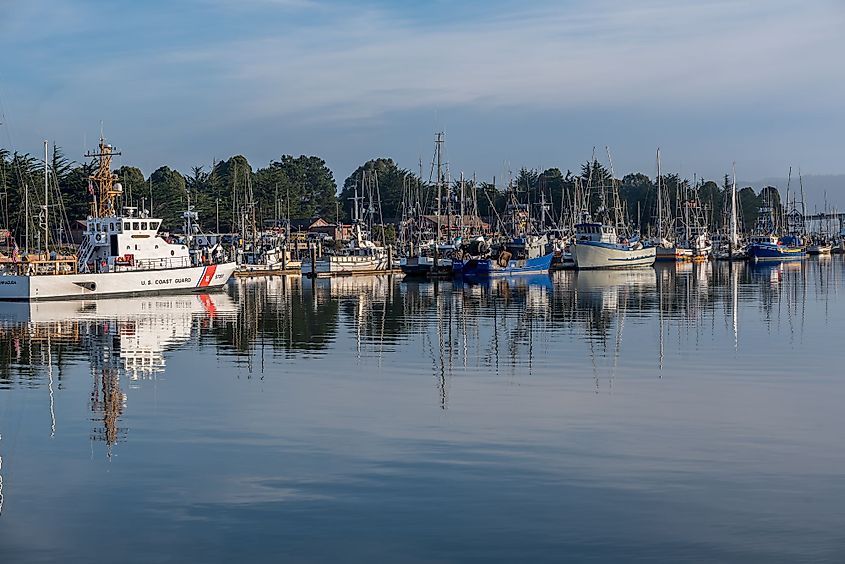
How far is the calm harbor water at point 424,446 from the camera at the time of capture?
530 inches

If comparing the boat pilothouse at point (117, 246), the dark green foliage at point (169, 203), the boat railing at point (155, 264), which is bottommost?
the boat railing at point (155, 264)

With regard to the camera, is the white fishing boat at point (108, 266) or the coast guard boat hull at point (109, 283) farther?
the white fishing boat at point (108, 266)

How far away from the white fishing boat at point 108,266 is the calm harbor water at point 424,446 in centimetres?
2096

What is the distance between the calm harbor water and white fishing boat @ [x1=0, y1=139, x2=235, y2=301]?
68.8ft

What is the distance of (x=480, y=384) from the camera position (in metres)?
26.4

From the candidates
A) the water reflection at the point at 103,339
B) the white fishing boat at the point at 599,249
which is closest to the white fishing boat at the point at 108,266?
the water reflection at the point at 103,339

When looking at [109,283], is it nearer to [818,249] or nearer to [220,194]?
[220,194]

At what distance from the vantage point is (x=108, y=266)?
64938mm

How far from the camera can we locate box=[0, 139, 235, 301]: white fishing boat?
2387 inches

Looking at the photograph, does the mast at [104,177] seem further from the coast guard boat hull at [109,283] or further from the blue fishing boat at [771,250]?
the blue fishing boat at [771,250]

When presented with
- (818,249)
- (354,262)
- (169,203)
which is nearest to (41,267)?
(354,262)

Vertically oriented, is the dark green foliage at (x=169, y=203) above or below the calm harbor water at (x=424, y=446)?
above

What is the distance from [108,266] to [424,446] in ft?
162

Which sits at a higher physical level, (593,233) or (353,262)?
(593,233)
